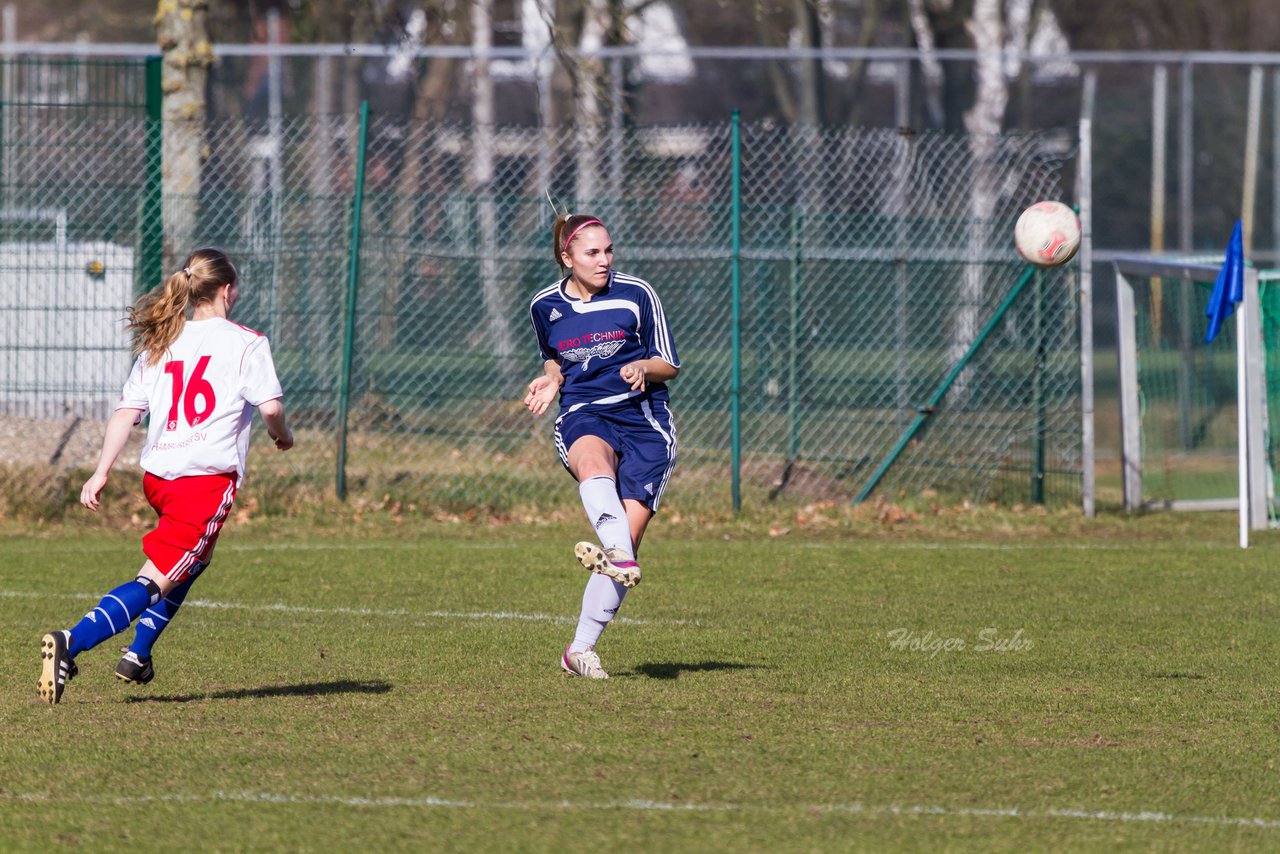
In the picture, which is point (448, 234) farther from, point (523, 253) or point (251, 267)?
point (251, 267)

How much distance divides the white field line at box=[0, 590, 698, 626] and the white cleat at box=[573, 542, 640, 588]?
1.78 meters

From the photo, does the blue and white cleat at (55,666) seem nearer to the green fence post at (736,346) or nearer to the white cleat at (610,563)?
the white cleat at (610,563)

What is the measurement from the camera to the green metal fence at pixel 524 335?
1196cm

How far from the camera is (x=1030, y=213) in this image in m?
10.2

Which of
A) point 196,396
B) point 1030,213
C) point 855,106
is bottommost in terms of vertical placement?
point 196,396

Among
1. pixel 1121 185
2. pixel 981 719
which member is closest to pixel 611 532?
pixel 981 719

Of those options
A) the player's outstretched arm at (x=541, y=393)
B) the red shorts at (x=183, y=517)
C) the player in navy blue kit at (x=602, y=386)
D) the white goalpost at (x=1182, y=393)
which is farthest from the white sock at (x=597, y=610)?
the white goalpost at (x=1182, y=393)

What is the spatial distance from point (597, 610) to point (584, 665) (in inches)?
8.6

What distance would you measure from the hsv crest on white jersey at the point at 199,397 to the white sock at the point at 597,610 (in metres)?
1.50

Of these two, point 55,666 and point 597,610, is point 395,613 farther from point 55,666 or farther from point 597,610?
point 55,666

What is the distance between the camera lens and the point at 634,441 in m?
6.81

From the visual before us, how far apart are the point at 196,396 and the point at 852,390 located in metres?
7.36

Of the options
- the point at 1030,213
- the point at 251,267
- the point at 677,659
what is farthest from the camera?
the point at 251,267

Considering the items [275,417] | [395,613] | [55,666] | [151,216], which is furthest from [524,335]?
[55,666]
